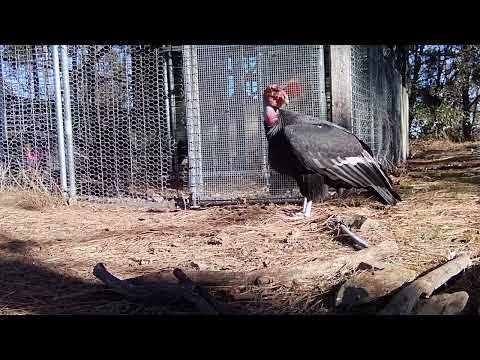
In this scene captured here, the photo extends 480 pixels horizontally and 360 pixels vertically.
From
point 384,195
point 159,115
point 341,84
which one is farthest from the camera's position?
point 159,115

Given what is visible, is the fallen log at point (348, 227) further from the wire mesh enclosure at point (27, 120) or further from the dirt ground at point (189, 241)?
the wire mesh enclosure at point (27, 120)

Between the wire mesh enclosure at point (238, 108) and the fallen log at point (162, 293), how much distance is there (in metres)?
1.68

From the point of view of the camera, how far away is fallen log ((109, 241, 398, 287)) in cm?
168

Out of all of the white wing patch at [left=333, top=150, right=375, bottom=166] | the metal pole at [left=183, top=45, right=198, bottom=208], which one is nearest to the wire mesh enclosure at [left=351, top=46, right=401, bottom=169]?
the white wing patch at [left=333, top=150, right=375, bottom=166]

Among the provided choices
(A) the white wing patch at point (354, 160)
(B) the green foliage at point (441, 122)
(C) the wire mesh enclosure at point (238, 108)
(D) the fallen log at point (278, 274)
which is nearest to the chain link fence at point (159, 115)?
(C) the wire mesh enclosure at point (238, 108)

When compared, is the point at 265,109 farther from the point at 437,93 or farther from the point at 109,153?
the point at 437,93

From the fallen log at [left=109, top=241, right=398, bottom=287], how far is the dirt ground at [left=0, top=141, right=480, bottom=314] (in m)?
0.09

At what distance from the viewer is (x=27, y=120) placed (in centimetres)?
345

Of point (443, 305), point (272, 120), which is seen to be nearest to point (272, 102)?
point (272, 120)

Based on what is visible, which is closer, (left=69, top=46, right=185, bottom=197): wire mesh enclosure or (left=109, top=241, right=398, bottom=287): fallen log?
(left=109, top=241, right=398, bottom=287): fallen log

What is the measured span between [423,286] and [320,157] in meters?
1.21

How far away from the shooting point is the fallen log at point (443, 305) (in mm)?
1378

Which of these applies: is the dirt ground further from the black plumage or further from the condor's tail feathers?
the black plumage

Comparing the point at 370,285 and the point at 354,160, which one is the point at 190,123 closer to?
the point at 354,160
